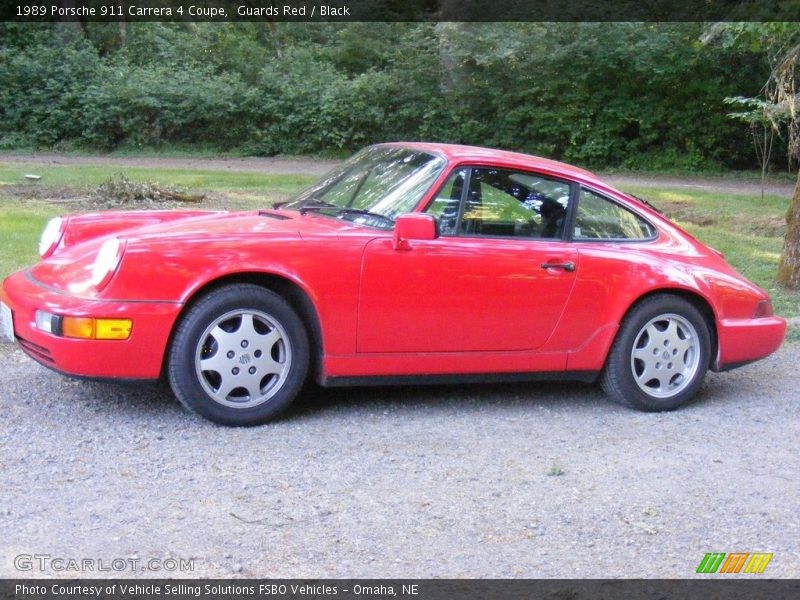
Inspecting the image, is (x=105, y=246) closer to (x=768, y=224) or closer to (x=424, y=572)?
(x=424, y=572)

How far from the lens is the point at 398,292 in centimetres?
548

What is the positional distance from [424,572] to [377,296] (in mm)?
1947

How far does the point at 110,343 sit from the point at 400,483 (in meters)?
1.54

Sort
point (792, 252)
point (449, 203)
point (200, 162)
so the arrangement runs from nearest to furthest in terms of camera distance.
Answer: point (449, 203) → point (792, 252) → point (200, 162)

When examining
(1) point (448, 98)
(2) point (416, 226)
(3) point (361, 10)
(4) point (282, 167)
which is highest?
(3) point (361, 10)

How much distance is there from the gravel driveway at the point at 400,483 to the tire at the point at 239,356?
0.15 m

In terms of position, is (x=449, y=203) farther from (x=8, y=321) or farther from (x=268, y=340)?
(x=8, y=321)

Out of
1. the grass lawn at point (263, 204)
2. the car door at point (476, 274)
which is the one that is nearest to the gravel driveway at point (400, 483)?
the car door at point (476, 274)

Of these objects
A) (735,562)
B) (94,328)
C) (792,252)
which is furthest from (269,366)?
(792,252)

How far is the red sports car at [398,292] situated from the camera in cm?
516

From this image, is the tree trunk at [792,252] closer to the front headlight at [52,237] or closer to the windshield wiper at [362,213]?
the windshield wiper at [362,213]

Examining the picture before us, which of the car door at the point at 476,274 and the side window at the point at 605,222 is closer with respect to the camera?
the car door at the point at 476,274

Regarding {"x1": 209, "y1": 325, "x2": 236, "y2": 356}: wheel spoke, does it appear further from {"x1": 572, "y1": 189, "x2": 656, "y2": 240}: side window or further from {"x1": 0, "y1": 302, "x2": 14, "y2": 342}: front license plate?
{"x1": 572, "y1": 189, "x2": 656, "y2": 240}: side window

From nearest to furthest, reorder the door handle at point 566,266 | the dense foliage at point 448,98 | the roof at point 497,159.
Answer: the door handle at point 566,266
the roof at point 497,159
the dense foliage at point 448,98
